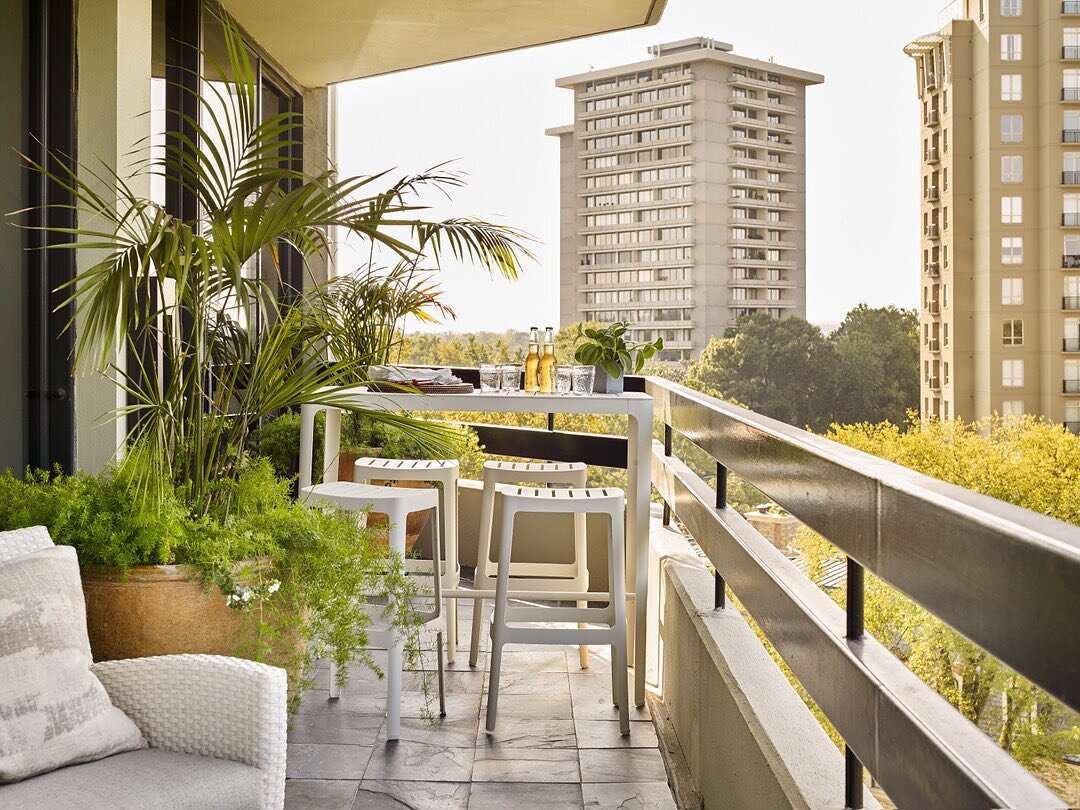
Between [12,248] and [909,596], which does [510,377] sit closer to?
[12,248]

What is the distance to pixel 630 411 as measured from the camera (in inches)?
111

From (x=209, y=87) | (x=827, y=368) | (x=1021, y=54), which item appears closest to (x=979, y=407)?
(x=827, y=368)

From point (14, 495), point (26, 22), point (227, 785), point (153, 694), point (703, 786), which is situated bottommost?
point (703, 786)

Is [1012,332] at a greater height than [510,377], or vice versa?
[1012,332]

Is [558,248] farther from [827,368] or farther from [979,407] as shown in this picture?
[979,407]

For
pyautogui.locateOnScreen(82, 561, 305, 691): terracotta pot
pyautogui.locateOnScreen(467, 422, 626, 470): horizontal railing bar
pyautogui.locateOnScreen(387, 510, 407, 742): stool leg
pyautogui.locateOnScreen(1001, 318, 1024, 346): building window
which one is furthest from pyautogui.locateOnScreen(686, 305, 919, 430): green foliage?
pyautogui.locateOnScreen(82, 561, 305, 691): terracotta pot

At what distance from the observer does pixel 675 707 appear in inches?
98.7

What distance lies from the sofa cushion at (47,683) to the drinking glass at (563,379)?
5.61ft

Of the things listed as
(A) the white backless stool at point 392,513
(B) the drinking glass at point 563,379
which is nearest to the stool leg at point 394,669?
(A) the white backless stool at point 392,513

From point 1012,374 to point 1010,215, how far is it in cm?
666

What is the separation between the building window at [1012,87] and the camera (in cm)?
4078

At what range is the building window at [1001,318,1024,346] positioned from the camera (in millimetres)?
40188

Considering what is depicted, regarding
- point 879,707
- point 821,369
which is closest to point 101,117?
point 879,707

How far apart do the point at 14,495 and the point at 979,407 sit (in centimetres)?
4456
